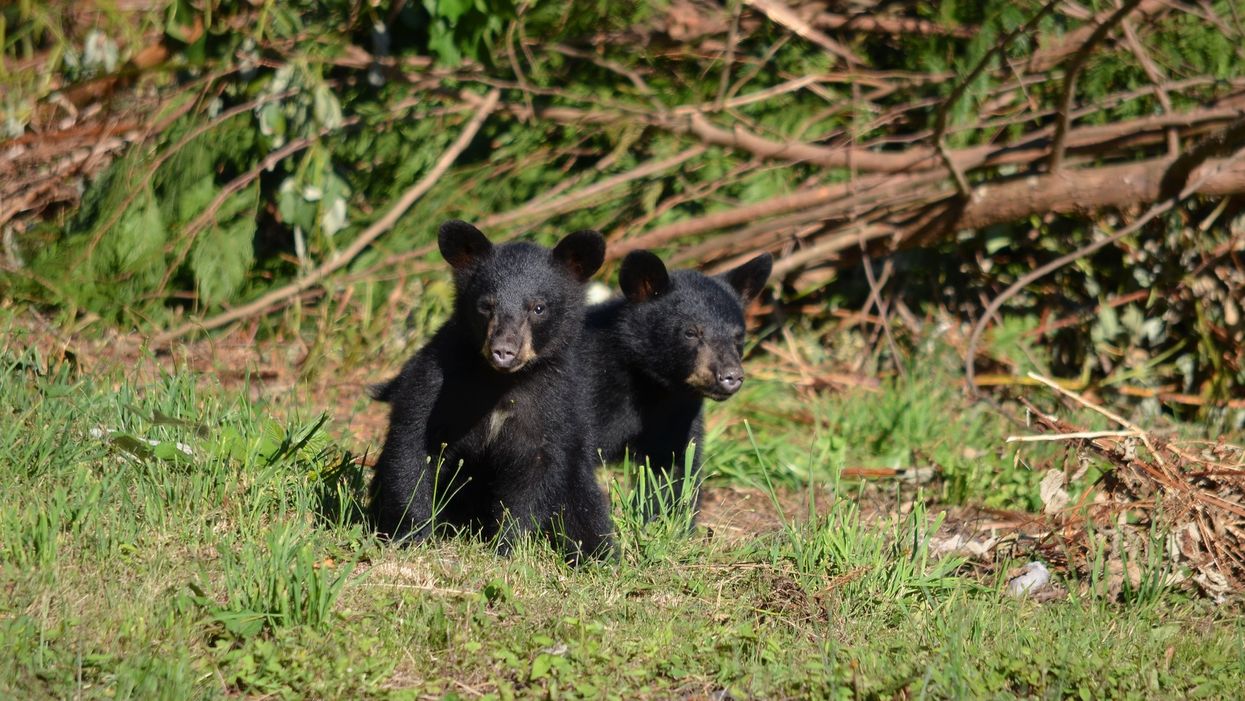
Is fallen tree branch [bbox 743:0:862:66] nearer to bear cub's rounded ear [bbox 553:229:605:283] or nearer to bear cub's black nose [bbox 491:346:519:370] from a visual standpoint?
bear cub's rounded ear [bbox 553:229:605:283]

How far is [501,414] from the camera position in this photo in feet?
15.7

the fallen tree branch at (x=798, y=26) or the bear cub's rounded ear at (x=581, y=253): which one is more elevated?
the fallen tree branch at (x=798, y=26)

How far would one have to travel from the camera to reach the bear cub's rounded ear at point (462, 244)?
4.91 metres

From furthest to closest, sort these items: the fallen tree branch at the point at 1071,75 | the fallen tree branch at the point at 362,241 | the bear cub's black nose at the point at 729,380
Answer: the fallen tree branch at the point at 362,241 → the fallen tree branch at the point at 1071,75 → the bear cub's black nose at the point at 729,380

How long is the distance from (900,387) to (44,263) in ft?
17.4

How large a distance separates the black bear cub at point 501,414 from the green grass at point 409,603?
153mm

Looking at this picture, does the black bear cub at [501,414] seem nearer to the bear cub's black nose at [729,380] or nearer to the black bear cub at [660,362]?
the black bear cub at [660,362]

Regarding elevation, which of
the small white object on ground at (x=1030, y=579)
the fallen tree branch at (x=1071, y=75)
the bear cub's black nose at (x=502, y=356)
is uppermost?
the fallen tree branch at (x=1071, y=75)

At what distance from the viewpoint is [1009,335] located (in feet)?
27.7

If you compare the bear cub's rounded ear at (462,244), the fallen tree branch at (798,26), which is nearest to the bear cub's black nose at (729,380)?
the bear cub's rounded ear at (462,244)

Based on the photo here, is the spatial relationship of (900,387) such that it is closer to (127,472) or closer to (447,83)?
(447,83)

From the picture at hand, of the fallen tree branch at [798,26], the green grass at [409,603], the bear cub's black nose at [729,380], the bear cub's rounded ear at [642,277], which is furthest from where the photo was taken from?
the fallen tree branch at [798,26]

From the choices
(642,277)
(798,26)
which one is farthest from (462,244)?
(798,26)

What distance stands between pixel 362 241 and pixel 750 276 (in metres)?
2.90
